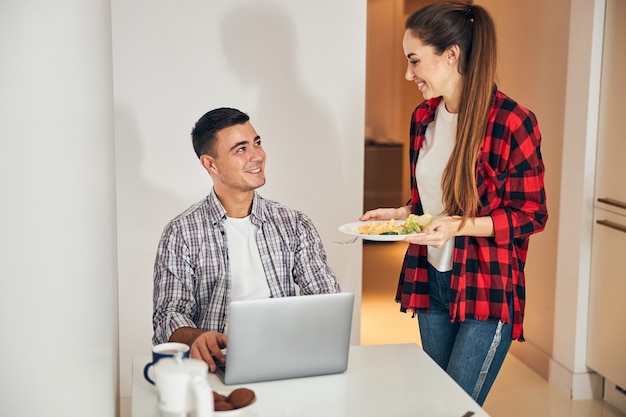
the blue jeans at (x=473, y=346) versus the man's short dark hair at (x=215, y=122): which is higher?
the man's short dark hair at (x=215, y=122)

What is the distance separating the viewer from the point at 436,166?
2256mm

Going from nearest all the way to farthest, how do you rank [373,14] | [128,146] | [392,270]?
[128,146], [392,270], [373,14]

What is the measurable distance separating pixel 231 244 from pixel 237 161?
0.26m

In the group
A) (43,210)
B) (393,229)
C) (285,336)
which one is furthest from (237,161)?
(43,210)

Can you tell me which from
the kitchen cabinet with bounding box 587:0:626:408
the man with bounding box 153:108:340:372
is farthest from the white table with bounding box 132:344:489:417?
the kitchen cabinet with bounding box 587:0:626:408

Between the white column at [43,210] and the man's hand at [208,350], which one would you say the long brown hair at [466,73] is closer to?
the man's hand at [208,350]

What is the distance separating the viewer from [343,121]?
10.9 ft

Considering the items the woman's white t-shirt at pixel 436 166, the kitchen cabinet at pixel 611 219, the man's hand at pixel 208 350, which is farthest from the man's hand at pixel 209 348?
the kitchen cabinet at pixel 611 219

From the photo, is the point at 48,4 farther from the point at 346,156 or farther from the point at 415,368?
the point at 346,156

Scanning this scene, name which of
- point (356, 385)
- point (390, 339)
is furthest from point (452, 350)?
point (390, 339)

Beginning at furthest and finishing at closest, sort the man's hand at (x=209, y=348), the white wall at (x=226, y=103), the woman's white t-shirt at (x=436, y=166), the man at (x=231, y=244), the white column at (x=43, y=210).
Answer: the white wall at (x=226, y=103) < the man at (x=231, y=244) < the woman's white t-shirt at (x=436, y=166) < the man's hand at (x=209, y=348) < the white column at (x=43, y=210)

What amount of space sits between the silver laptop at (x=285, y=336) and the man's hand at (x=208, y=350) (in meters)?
0.05

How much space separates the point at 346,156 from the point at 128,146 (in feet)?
2.89

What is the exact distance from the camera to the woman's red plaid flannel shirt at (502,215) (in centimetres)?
211
